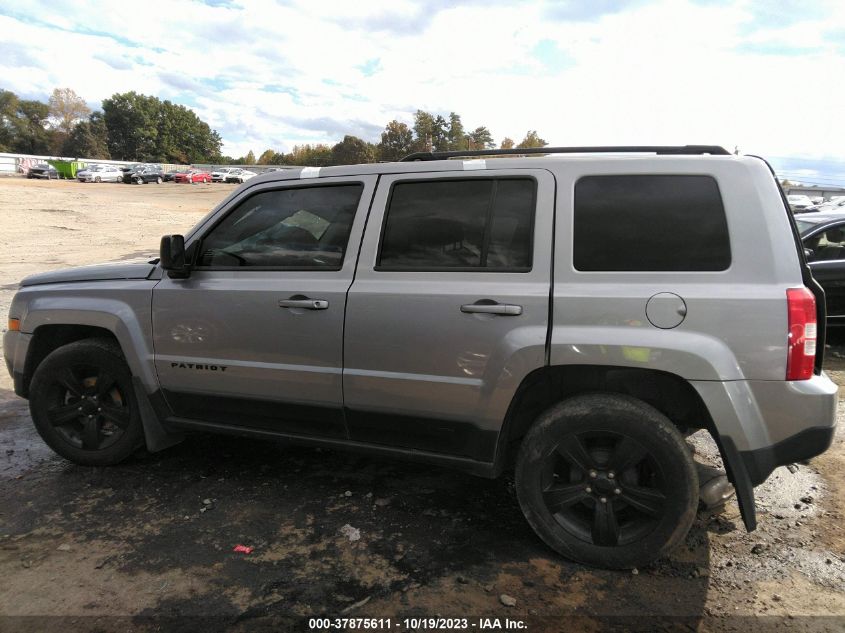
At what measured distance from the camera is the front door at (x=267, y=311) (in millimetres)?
3203

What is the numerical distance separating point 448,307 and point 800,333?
4.87 feet

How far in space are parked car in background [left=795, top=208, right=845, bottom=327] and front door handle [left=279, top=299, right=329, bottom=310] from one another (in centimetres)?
554

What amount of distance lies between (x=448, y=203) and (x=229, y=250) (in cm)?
134

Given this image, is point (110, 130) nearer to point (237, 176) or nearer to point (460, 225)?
point (237, 176)

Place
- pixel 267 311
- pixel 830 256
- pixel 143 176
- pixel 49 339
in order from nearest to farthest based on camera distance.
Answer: pixel 267 311
pixel 49 339
pixel 830 256
pixel 143 176

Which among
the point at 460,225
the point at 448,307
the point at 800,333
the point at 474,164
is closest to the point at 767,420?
the point at 800,333

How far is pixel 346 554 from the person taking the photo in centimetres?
298

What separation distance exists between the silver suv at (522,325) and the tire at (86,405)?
17 centimetres

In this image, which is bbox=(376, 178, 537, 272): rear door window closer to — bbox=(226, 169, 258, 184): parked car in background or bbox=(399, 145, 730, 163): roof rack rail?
bbox=(399, 145, 730, 163): roof rack rail

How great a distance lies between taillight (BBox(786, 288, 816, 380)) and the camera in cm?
247

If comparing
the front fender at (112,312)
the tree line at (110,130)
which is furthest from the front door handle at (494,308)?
the tree line at (110,130)

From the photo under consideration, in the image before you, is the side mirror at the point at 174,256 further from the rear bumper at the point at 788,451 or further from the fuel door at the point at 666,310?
the rear bumper at the point at 788,451

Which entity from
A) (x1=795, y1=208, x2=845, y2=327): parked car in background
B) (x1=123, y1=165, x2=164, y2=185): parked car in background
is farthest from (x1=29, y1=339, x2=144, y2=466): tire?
(x1=123, y1=165, x2=164, y2=185): parked car in background

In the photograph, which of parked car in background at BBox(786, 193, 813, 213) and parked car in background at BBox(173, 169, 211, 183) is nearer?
parked car in background at BBox(786, 193, 813, 213)
